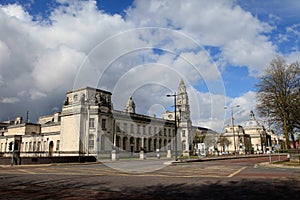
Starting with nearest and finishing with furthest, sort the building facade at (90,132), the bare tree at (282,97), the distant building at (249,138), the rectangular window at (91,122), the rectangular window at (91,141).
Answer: the bare tree at (282,97) → the rectangular window at (91,141) → the building facade at (90,132) → the rectangular window at (91,122) → the distant building at (249,138)

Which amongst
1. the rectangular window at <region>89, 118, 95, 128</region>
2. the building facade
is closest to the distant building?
the building facade

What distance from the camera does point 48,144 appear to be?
6606cm

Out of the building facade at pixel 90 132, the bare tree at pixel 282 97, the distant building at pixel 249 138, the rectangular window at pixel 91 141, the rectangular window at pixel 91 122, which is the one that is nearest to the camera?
the bare tree at pixel 282 97

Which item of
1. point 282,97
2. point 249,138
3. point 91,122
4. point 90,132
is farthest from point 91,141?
point 249,138

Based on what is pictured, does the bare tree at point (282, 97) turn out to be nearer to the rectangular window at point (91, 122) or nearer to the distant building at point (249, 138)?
the rectangular window at point (91, 122)

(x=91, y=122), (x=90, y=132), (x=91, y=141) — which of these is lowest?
(x=91, y=141)

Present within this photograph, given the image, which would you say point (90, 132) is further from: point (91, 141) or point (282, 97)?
point (282, 97)

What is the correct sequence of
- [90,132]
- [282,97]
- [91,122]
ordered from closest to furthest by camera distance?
1. [282,97]
2. [90,132]
3. [91,122]

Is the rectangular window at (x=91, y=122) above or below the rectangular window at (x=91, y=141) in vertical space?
above

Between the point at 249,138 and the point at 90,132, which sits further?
the point at 249,138

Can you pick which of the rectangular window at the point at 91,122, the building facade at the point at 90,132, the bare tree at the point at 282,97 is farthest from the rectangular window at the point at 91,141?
the bare tree at the point at 282,97

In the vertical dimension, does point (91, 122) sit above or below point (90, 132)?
above

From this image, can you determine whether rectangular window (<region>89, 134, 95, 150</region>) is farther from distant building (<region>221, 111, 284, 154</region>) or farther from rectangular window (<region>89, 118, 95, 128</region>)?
distant building (<region>221, 111, 284, 154</region>)

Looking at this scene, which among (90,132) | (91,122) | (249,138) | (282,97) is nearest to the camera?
(282,97)
